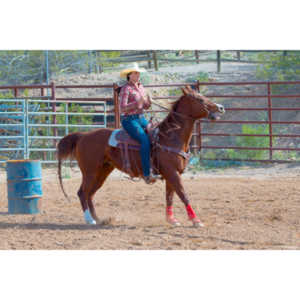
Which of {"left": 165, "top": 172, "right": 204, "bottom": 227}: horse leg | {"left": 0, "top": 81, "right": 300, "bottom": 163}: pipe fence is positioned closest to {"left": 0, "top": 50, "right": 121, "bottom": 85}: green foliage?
{"left": 0, "top": 81, "right": 300, "bottom": 163}: pipe fence

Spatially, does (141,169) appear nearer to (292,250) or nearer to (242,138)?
(292,250)

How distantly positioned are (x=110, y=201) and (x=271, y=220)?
283cm

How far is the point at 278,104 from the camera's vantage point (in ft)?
53.2

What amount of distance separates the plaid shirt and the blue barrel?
5.92 feet

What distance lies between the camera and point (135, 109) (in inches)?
233

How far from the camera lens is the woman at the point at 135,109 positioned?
5844 millimetres

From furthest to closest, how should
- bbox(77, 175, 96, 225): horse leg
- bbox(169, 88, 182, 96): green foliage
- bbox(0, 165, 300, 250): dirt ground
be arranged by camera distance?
bbox(169, 88, 182, 96): green foliage → bbox(77, 175, 96, 225): horse leg → bbox(0, 165, 300, 250): dirt ground

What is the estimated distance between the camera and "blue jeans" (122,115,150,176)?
5918 millimetres

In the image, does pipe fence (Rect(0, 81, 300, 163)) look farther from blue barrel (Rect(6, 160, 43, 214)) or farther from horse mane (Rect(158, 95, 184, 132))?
horse mane (Rect(158, 95, 184, 132))

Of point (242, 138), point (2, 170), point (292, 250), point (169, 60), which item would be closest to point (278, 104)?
point (242, 138)

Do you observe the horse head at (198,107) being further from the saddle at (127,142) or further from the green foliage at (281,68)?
the green foliage at (281,68)

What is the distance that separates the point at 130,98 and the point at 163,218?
1.70 m

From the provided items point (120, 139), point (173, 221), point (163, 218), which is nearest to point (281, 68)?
point (163, 218)

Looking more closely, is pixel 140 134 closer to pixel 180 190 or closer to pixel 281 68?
pixel 180 190
